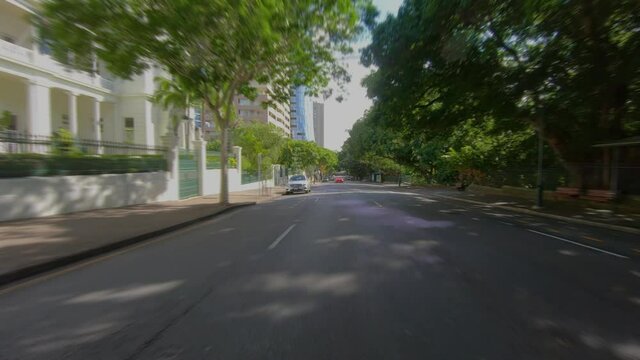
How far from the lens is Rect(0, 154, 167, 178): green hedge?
49.0ft

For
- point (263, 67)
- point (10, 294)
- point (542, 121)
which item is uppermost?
point (263, 67)

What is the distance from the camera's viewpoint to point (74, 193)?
17.7m

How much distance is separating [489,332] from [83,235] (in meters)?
9.94

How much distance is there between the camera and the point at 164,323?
5.42 metres

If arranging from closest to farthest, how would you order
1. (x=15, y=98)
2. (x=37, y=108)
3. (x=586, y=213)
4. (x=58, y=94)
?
(x=586, y=213) → (x=37, y=108) → (x=15, y=98) → (x=58, y=94)

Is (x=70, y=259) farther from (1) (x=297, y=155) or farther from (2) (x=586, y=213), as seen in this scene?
(1) (x=297, y=155)

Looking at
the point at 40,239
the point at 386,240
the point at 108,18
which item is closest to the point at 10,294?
the point at 40,239

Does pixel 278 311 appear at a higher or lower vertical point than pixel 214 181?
lower

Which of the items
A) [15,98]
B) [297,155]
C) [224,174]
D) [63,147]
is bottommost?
[224,174]

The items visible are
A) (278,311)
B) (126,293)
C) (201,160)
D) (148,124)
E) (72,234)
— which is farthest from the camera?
(148,124)

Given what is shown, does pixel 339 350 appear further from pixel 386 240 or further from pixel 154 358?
pixel 386 240

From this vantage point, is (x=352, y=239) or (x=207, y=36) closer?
(x=352, y=239)

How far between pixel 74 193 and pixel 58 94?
18.7m

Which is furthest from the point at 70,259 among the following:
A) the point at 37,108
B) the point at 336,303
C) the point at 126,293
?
the point at 37,108
